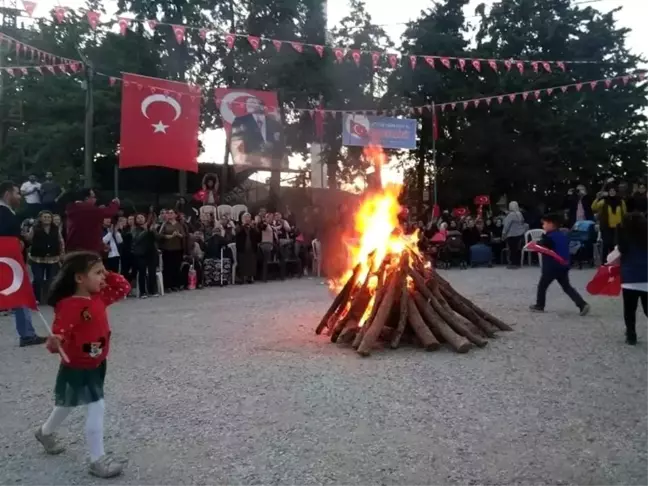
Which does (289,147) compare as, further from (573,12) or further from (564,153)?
(573,12)

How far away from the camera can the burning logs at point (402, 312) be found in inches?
295

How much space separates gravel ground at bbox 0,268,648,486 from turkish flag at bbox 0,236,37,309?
0.73 metres

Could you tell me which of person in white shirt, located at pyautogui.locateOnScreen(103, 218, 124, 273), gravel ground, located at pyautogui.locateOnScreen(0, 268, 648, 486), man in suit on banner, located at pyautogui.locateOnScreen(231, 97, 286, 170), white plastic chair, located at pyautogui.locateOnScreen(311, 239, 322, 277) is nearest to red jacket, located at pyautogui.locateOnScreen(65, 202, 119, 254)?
gravel ground, located at pyautogui.locateOnScreen(0, 268, 648, 486)

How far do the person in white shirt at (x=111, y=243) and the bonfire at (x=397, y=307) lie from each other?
5.99 metres

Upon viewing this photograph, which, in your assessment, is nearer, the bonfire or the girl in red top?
the girl in red top

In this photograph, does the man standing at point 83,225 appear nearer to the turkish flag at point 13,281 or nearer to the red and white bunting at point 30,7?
the turkish flag at point 13,281

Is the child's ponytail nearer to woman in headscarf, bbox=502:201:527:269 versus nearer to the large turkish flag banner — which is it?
the large turkish flag banner

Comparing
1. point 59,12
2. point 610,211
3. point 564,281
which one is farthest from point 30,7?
point 610,211

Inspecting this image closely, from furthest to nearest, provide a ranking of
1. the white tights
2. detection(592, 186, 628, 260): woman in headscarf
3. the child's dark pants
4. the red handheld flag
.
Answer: detection(592, 186, 628, 260): woman in headscarf
the child's dark pants
the red handheld flag
the white tights

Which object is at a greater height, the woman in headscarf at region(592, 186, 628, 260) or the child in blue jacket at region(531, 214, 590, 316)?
the woman in headscarf at region(592, 186, 628, 260)

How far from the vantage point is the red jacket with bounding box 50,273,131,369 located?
395 centimetres

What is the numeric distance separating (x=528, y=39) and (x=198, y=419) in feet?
91.2

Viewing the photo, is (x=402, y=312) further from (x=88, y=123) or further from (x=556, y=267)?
(x=88, y=123)

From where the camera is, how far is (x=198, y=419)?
4934mm
